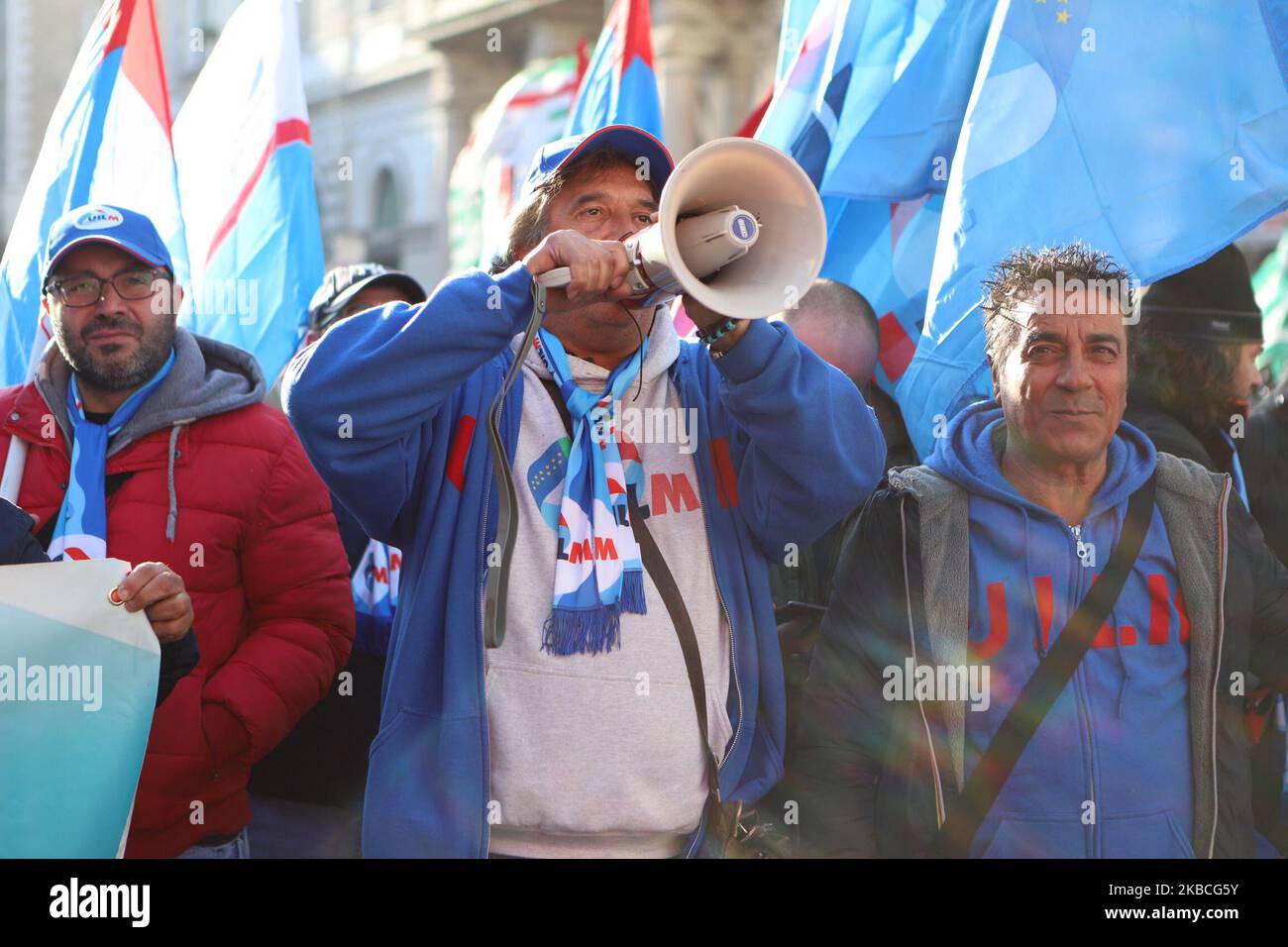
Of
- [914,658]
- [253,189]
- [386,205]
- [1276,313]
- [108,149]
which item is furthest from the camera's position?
[386,205]

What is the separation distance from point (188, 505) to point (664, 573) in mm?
1234

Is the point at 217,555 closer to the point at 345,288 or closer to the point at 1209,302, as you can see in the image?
the point at 345,288

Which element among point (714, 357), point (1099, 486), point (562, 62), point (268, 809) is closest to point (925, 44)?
point (1099, 486)

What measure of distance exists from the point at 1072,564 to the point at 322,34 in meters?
30.3

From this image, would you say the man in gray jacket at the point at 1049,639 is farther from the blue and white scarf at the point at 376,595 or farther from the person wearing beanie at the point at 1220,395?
the blue and white scarf at the point at 376,595

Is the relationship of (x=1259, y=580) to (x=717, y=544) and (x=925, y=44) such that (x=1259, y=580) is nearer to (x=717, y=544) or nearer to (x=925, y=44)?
(x=717, y=544)

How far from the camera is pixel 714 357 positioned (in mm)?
2453

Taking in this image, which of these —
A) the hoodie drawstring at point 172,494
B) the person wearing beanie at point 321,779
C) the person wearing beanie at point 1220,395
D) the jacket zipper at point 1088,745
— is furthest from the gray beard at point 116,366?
the person wearing beanie at point 1220,395

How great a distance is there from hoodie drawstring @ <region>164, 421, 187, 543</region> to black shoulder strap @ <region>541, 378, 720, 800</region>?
1.16 m

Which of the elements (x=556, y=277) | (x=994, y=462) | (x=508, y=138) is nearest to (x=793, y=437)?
(x=556, y=277)

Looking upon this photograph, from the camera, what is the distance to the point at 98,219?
350cm

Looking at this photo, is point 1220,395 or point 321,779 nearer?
point 1220,395

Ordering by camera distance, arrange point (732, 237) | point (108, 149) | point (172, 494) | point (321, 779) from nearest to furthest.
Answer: point (732, 237)
point (172, 494)
point (321, 779)
point (108, 149)

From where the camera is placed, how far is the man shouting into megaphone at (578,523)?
2391 mm
